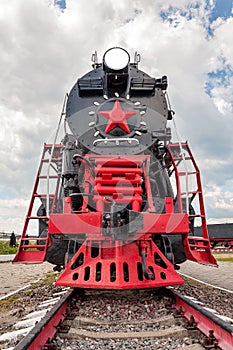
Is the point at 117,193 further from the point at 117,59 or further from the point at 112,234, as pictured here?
the point at 117,59

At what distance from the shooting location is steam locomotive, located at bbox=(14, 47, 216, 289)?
4039 mm

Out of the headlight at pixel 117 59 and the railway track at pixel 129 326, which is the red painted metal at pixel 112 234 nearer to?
the railway track at pixel 129 326

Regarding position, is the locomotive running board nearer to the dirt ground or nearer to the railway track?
the railway track

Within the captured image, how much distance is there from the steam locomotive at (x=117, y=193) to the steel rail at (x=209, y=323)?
13.4 inches

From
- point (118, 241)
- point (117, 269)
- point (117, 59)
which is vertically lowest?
point (117, 269)

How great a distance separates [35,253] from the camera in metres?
4.69

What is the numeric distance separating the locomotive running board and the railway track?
334 mm

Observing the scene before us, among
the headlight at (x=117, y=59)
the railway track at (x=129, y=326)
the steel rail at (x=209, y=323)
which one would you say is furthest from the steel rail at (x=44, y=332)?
the headlight at (x=117, y=59)

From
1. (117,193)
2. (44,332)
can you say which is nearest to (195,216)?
(117,193)

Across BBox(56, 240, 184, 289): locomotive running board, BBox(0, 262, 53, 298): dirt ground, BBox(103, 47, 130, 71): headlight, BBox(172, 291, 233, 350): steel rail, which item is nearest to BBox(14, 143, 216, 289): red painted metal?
BBox(56, 240, 184, 289): locomotive running board

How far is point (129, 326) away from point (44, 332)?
0.97 m

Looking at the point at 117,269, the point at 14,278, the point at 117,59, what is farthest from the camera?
the point at 14,278

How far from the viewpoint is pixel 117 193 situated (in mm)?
4441

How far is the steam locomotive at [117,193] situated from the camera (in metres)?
4.04
